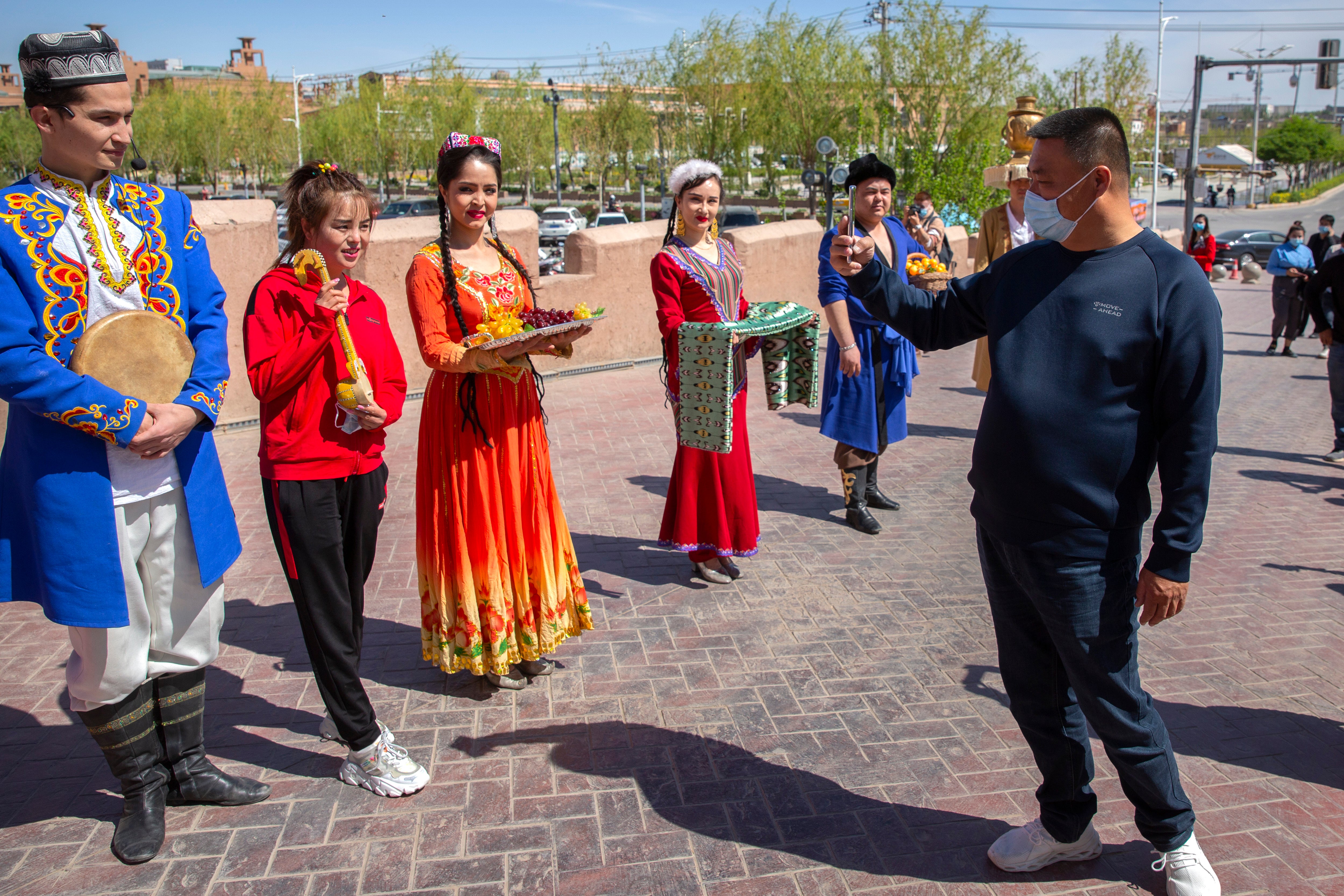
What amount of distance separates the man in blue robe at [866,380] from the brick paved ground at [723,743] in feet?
1.26

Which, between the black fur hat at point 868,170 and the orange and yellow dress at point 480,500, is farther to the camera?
the black fur hat at point 868,170

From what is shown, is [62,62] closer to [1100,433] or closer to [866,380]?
[1100,433]

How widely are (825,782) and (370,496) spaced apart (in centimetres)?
189

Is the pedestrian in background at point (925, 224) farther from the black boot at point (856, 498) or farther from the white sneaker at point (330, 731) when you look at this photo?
the white sneaker at point (330, 731)

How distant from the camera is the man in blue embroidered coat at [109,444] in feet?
8.65

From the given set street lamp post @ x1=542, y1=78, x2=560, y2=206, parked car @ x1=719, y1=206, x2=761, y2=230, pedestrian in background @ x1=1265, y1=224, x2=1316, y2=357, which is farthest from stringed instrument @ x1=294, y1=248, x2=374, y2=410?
street lamp post @ x1=542, y1=78, x2=560, y2=206

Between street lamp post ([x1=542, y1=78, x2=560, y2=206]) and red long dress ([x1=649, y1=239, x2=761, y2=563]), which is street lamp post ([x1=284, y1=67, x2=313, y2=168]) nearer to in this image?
street lamp post ([x1=542, y1=78, x2=560, y2=206])

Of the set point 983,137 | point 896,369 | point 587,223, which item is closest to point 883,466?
point 896,369

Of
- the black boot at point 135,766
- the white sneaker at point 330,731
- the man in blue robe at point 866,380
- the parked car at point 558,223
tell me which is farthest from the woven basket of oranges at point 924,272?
the parked car at point 558,223

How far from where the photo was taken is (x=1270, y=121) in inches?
5172

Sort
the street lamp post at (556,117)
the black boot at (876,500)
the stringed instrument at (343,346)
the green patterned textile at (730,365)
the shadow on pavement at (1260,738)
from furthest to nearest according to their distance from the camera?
the street lamp post at (556,117), the black boot at (876,500), the green patterned textile at (730,365), the shadow on pavement at (1260,738), the stringed instrument at (343,346)

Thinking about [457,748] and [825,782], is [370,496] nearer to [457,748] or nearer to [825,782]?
[457,748]

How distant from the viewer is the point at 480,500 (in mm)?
3832

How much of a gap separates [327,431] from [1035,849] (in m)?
2.59
